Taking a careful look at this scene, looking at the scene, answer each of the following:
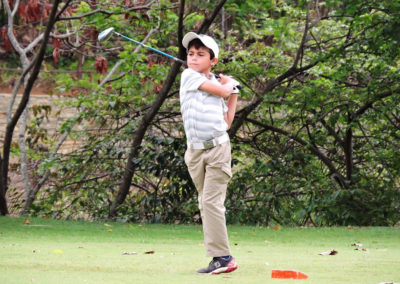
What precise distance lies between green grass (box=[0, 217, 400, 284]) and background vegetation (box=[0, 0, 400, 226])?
174cm

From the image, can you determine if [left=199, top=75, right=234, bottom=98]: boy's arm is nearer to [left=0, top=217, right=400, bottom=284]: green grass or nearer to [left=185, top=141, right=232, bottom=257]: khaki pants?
[left=185, top=141, right=232, bottom=257]: khaki pants

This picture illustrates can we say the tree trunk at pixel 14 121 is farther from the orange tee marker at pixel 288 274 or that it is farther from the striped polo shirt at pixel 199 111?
the orange tee marker at pixel 288 274

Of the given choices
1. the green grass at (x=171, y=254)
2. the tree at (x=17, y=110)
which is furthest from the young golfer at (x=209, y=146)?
the tree at (x=17, y=110)

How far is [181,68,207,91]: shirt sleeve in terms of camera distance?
5.57m

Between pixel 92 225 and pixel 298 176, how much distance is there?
3649 mm

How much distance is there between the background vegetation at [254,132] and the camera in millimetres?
11984

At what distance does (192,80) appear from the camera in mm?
5598

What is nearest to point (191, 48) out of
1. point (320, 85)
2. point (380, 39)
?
point (380, 39)

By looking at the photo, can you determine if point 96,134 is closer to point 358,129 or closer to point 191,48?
point 358,129

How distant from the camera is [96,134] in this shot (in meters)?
13.5

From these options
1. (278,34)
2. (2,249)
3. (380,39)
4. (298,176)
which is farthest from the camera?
(298,176)

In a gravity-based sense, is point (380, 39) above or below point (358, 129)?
above

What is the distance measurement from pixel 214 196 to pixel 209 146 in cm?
35

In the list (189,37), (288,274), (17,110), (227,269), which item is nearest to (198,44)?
(189,37)
